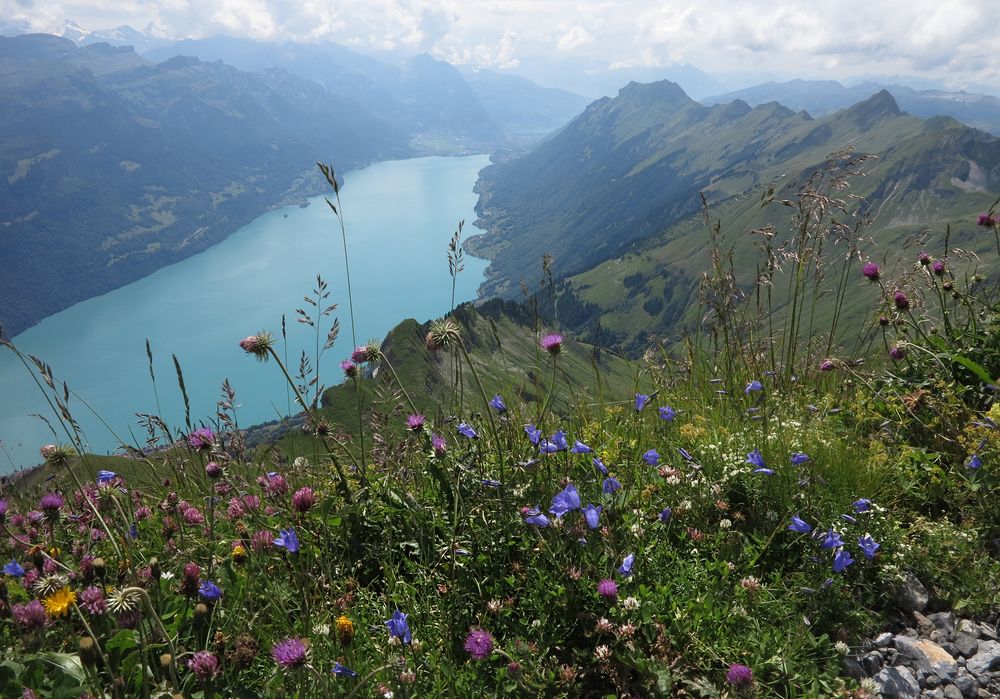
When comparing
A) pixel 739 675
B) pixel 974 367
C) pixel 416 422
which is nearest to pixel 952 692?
pixel 739 675

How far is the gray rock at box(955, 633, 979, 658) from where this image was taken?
3.24 metres

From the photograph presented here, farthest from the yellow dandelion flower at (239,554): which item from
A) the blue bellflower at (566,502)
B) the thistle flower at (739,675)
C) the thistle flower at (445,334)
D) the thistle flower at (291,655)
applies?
the thistle flower at (739,675)

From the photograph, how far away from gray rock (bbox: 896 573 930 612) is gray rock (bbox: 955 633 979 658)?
0.23 metres

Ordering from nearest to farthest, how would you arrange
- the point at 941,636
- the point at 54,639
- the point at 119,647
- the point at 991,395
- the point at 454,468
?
the point at 119,647
the point at 54,639
the point at 941,636
the point at 454,468
the point at 991,395

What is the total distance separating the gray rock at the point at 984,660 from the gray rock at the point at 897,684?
380 mm

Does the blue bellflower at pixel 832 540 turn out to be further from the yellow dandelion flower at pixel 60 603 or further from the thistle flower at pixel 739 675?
the yellow dandelion flower at pixel 60 603

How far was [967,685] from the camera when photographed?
3.02 m

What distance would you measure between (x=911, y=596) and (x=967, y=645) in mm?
340

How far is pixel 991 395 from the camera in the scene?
498cm

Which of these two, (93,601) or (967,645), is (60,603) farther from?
(967,645)

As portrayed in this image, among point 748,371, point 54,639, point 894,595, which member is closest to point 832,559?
point 894,595

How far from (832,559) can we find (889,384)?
2.47m

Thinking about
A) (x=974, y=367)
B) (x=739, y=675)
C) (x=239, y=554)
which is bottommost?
(x=739, y=675)

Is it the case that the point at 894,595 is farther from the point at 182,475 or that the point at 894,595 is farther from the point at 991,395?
the point at 182,475
